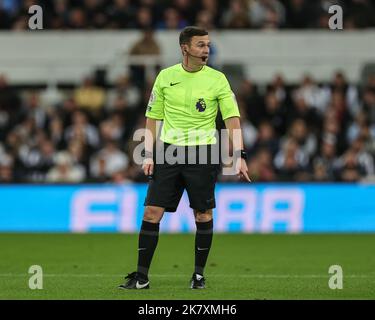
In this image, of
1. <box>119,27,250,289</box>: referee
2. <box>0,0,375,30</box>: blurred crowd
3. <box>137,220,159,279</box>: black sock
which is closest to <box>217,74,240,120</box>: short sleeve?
<box>119,27,250,289</box>: referee

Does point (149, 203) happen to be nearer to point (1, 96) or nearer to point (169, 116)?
point (169, 116)

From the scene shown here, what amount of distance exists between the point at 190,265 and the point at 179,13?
408 inches

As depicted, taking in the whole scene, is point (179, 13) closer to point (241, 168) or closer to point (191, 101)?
point (191, 101)

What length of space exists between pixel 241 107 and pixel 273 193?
307cm

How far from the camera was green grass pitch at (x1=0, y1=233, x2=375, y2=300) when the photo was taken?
1044cm

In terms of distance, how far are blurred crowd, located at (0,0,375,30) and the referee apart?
12.0 meters

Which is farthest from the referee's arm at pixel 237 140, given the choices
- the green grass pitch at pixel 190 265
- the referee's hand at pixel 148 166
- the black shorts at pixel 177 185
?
the green grass pitch at pixel 190 265

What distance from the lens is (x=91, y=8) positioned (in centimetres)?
2334

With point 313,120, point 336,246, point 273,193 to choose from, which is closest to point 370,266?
point 336,246

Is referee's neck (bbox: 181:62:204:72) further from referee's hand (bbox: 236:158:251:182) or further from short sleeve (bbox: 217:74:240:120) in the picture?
referee's hand (bbox: 236:158:251:182)

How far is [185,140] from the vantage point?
1073 centimetres

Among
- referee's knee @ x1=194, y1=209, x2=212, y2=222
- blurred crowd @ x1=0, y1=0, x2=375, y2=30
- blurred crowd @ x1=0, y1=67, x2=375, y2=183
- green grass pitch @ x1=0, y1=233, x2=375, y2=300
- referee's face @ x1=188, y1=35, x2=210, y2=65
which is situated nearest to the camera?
green grass pitch @ x1=0, y1=233, x2=375, y2=300

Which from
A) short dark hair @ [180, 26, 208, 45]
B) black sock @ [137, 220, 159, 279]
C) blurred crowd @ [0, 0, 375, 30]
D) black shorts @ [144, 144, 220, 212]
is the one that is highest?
blurred crowd @ [0, 0, 375, 30]

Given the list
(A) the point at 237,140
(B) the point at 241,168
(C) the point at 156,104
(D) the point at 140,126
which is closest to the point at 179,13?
(D) the point at 140,126
